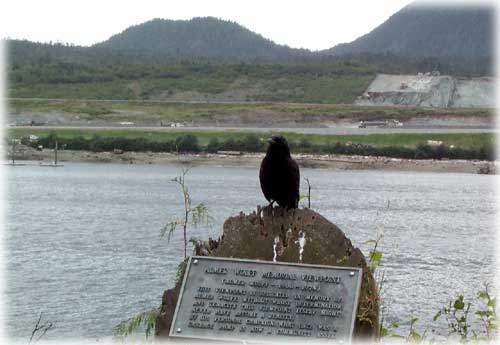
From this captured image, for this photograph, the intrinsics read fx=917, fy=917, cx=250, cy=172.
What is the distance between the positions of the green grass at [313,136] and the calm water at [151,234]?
6585mm

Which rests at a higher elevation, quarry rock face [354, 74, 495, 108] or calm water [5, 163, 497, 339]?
quarry rock face [354, 74, 495, 108]

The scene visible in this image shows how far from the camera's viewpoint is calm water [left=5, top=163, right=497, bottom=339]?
64.4 ft

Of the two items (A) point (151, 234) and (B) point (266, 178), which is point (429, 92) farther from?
(B) point (266, 178)

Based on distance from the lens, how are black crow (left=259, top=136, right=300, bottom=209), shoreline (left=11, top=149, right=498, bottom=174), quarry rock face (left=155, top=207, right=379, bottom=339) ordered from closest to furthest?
quarry rock face (left=155, top=207, right=379, bottom=339)
black crow (left=259, top=136, right=300, bottom=209)
shoreline (left=11, top=149, right=498, bottom=174)

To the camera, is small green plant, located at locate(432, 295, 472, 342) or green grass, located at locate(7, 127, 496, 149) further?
→ green grass, located at locate(7, 127, 496, 149)

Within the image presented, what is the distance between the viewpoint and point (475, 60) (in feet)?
645

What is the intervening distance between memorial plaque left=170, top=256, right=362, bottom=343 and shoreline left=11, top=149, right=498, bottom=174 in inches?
2596

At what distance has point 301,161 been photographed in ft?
242

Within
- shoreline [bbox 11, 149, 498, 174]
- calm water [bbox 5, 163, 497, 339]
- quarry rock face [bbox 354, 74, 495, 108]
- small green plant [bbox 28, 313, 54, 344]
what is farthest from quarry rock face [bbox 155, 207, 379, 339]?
quarry rock face [bbox 354, 74, 495, 108]

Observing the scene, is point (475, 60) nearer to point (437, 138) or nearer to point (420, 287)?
point (437, 138)

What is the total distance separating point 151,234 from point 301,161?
1646 inches

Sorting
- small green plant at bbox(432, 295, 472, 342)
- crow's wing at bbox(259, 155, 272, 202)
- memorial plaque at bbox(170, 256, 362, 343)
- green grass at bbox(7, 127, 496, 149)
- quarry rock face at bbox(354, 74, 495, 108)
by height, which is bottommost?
green grass at bbox(7, 127, 496, 149)

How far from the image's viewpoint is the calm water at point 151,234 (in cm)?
1963

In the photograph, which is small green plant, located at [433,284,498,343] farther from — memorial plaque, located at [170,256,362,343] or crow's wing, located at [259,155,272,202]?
crow's wing, located at [259,155,272,202]
